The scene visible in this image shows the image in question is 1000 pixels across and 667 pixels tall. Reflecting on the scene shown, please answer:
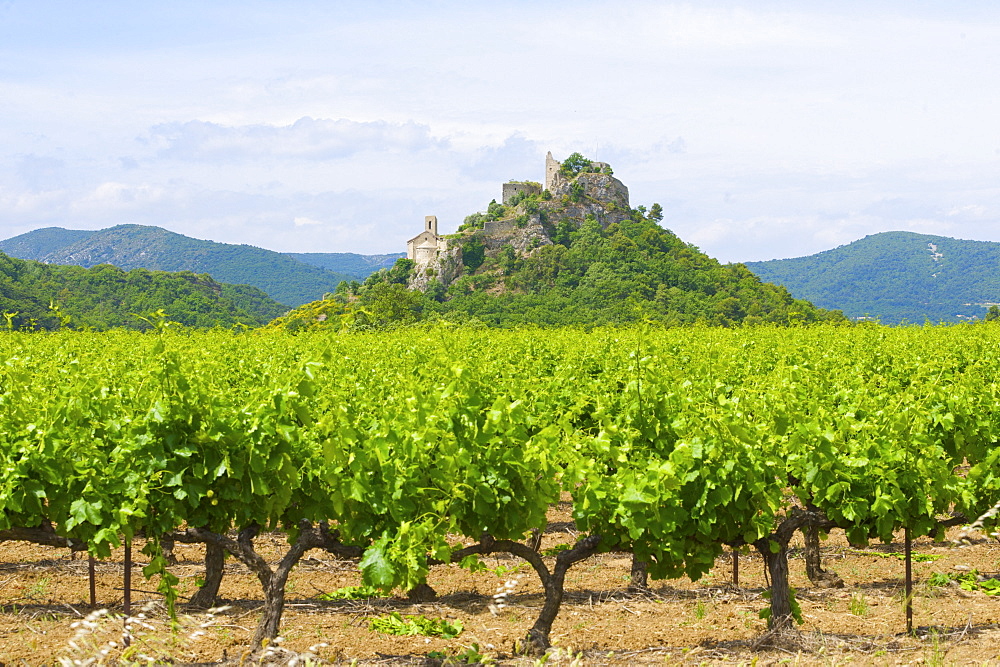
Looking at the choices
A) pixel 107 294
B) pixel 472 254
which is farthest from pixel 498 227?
pixel 107 294

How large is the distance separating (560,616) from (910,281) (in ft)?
641

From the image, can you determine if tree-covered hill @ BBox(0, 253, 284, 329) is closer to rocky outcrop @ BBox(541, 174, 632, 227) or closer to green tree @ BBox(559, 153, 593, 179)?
rocky outcrop @ BBox(541, 174, 632, 227)

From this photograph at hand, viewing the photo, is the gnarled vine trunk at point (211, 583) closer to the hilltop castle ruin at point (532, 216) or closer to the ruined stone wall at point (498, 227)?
the hilltop castle ruin at point (532, 216)

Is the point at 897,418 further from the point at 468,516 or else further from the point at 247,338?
the point at 247,338

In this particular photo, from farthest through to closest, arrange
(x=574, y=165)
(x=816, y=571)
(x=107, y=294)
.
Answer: (x=574, y=165) < (x=107, y=294) < (x=816, y=571)

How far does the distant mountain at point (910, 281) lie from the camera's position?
162000 millimetres

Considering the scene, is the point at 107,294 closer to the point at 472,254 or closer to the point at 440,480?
the point at 472,254

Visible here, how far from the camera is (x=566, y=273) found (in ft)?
258

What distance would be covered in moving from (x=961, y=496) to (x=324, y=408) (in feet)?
15.7

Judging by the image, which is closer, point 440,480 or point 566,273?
point 440,480

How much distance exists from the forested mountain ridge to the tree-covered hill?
419 inches

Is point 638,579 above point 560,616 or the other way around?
above

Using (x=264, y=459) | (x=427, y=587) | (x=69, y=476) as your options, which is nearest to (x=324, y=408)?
(x=264, y=459)

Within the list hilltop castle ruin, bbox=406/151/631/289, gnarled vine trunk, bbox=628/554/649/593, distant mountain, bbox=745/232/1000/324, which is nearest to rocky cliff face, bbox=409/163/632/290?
hilltop castle ruin, bbox=406/151/631/289
